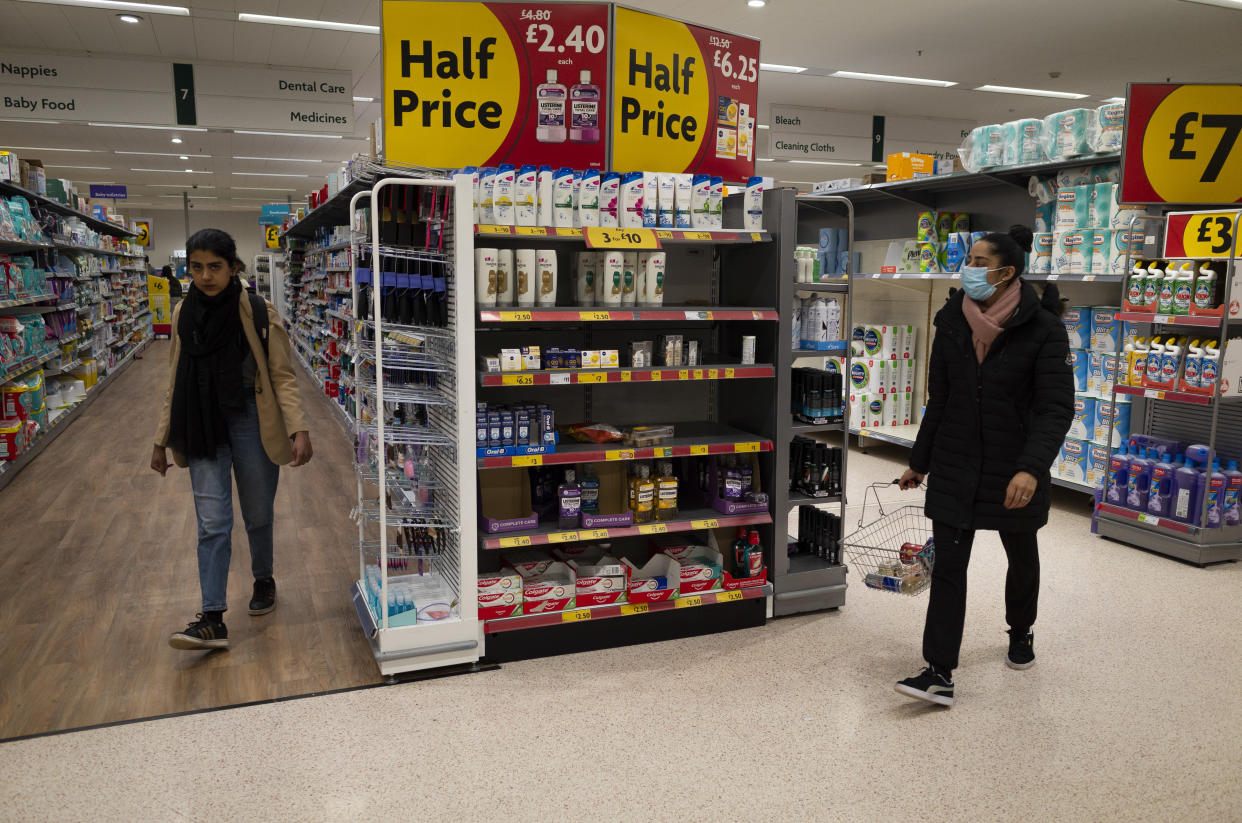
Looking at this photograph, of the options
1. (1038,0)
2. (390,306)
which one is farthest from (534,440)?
(1038,0)

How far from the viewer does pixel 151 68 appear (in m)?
9.02

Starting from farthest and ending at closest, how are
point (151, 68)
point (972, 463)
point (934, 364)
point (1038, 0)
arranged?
point (151, 68) < point (1038, 0) < point (934, 364) < point (972, 463)

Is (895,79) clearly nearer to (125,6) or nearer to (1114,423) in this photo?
(1114,423)

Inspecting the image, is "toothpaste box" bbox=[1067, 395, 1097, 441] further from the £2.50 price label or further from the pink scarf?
the pink scarf

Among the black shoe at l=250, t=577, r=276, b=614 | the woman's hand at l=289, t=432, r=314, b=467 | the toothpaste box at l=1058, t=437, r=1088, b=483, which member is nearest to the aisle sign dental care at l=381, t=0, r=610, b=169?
the woman's hand at l=289, t=432, r=314, b=467

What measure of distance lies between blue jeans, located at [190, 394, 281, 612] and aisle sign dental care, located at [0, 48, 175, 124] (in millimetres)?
7123

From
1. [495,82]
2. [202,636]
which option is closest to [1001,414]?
[495,82]

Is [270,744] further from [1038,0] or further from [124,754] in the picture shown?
[1038,0]

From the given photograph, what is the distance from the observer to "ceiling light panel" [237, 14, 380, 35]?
835cm

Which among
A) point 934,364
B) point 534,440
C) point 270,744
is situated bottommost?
point 270,744

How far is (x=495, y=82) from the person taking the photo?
386 centimetres

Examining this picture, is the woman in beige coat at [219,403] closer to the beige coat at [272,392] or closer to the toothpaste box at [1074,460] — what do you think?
the beige coat at [272,392]

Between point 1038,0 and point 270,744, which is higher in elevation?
point 1038,0

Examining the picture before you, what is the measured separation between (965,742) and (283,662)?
8.57 feet
